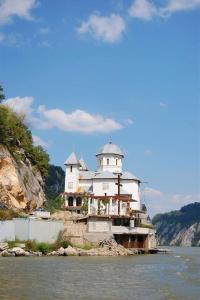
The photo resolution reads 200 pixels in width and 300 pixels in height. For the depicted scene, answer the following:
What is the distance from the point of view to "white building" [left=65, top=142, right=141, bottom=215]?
78.2 metres

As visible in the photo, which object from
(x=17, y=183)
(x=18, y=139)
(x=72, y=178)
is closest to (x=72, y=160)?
(x=72, y=178)

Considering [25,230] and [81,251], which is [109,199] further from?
[25,230]

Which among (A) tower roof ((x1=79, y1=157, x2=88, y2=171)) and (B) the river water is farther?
(A) tower roof ((x1=79, y1=157, x2=88, y2=171))

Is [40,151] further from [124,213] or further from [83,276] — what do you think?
[83,276]

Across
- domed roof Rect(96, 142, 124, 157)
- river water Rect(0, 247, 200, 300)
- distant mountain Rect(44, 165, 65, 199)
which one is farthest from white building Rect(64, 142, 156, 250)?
distant mountain Rect(44, 165, 65, 199)

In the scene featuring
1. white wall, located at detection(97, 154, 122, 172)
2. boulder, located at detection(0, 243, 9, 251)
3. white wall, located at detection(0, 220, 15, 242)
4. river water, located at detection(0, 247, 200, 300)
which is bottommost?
river water, located at detection(0, 247, 200, 300)

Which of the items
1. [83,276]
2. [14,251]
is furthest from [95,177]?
[83,276]

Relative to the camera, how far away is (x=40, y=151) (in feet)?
273

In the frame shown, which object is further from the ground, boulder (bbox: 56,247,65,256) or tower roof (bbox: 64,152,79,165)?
tower roof (bbox: 64,152,79,165)

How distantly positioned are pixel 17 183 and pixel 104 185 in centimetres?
2015

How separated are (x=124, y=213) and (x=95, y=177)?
8.53 metres

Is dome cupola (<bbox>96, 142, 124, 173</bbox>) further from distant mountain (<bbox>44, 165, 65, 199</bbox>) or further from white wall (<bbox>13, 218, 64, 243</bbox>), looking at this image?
distant mountain (<bbox>44, 165, 65, 199</bbox>)

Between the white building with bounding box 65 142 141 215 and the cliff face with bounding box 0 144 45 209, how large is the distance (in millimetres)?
8835

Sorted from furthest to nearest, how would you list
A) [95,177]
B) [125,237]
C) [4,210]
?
1. [95,177]
2. [125,237]
3. [4,210]
